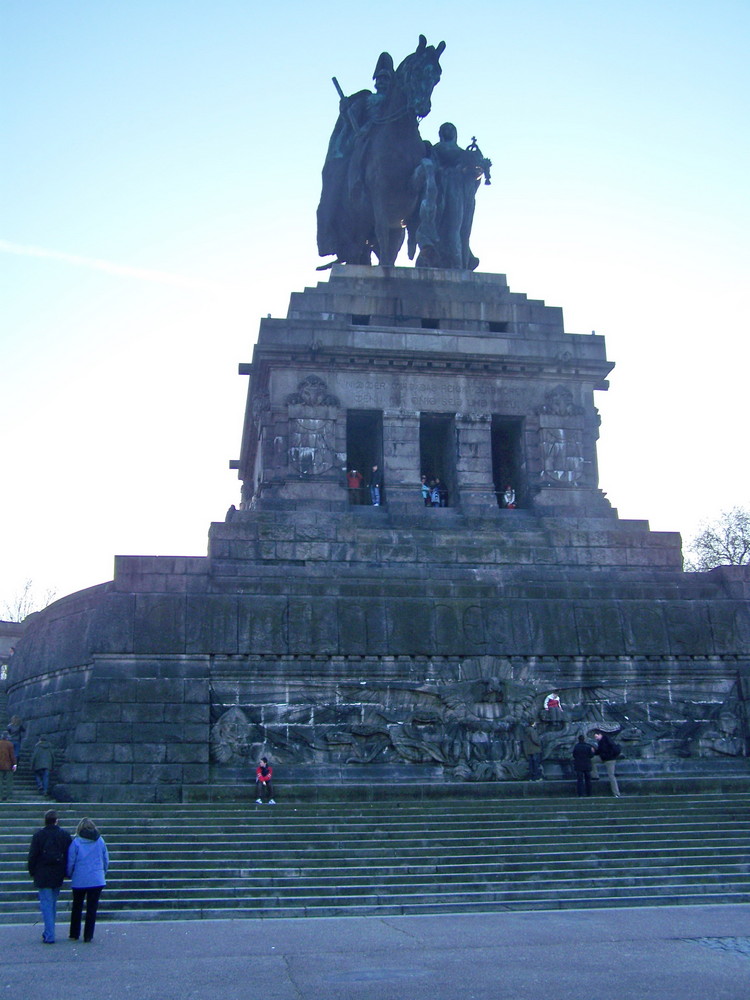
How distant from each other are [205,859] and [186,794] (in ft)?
12.4

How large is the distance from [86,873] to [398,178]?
23346 millimetres

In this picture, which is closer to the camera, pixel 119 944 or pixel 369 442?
pixel 119 944

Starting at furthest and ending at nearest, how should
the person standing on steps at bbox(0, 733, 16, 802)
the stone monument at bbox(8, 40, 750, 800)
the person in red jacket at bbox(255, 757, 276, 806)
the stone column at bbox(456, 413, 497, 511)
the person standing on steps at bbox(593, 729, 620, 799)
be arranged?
the stone column at bbox(456, 413, 497, 511) < the stone monument at bbox(8, 40, 750, 800) < the person standing on steps at bbox(593, 729, 620, 799) < the person in red jacket at bbox(255, 757, 276, 806) < the person standing on steps at bbox(0, 733, 16, 802)

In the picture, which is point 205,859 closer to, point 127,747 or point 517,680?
point 127,747

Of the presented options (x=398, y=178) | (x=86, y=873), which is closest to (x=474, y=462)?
(x=398, y=178)

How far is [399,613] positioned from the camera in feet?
67.0

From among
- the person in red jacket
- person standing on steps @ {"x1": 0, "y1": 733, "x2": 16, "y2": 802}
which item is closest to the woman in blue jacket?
the person in red jacket

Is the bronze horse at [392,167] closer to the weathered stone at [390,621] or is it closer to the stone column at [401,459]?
the weathered stone at [390,621]

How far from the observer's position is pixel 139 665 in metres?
19.4

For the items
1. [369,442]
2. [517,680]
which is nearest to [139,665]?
[517,680]

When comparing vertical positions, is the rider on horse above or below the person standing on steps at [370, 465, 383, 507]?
above

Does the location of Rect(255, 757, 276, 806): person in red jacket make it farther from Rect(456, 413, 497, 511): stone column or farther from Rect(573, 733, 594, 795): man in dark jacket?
Rect(456, 413, 497, 511): stone column

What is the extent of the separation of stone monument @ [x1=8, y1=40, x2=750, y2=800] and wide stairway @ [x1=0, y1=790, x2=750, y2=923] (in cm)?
207

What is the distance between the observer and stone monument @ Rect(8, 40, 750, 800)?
1916 cm
